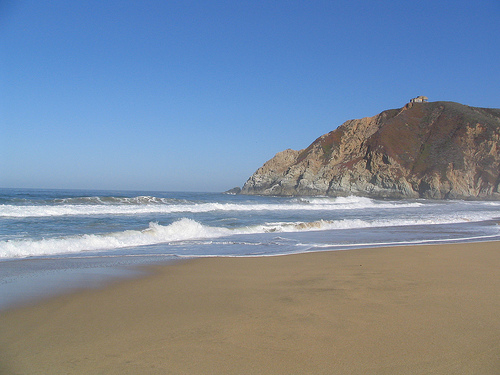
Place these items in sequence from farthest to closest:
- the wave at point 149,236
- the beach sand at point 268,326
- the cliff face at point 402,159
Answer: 1. the cliff face at point 402,159
2. the wave at point 149,236
3. the beach sand at point 268,326

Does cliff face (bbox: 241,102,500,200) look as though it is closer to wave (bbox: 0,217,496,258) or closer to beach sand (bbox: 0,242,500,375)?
wave (bbox: 0,217,496,258)

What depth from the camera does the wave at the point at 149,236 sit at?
839 centimetres

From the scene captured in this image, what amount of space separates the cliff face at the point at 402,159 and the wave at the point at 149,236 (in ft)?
147

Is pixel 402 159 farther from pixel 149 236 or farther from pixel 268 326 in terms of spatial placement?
pixel 268 326

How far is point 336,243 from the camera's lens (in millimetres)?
10250

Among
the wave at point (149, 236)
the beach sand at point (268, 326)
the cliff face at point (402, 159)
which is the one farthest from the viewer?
the cliff face at point (402, 159)

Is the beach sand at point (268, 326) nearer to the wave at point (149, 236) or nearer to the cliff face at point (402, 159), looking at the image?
the wave at point (149, 236)

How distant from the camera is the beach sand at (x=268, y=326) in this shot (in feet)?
9.00

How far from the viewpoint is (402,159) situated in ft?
208

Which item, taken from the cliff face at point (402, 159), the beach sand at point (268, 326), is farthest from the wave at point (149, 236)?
the cliff face at point (402, 159)

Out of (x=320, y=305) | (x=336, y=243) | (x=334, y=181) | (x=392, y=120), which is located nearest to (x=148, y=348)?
(x=320, y=305)

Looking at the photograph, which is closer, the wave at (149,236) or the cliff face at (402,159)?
the wave at (149,236)

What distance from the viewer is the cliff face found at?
56312 mm

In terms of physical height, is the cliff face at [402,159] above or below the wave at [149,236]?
above
